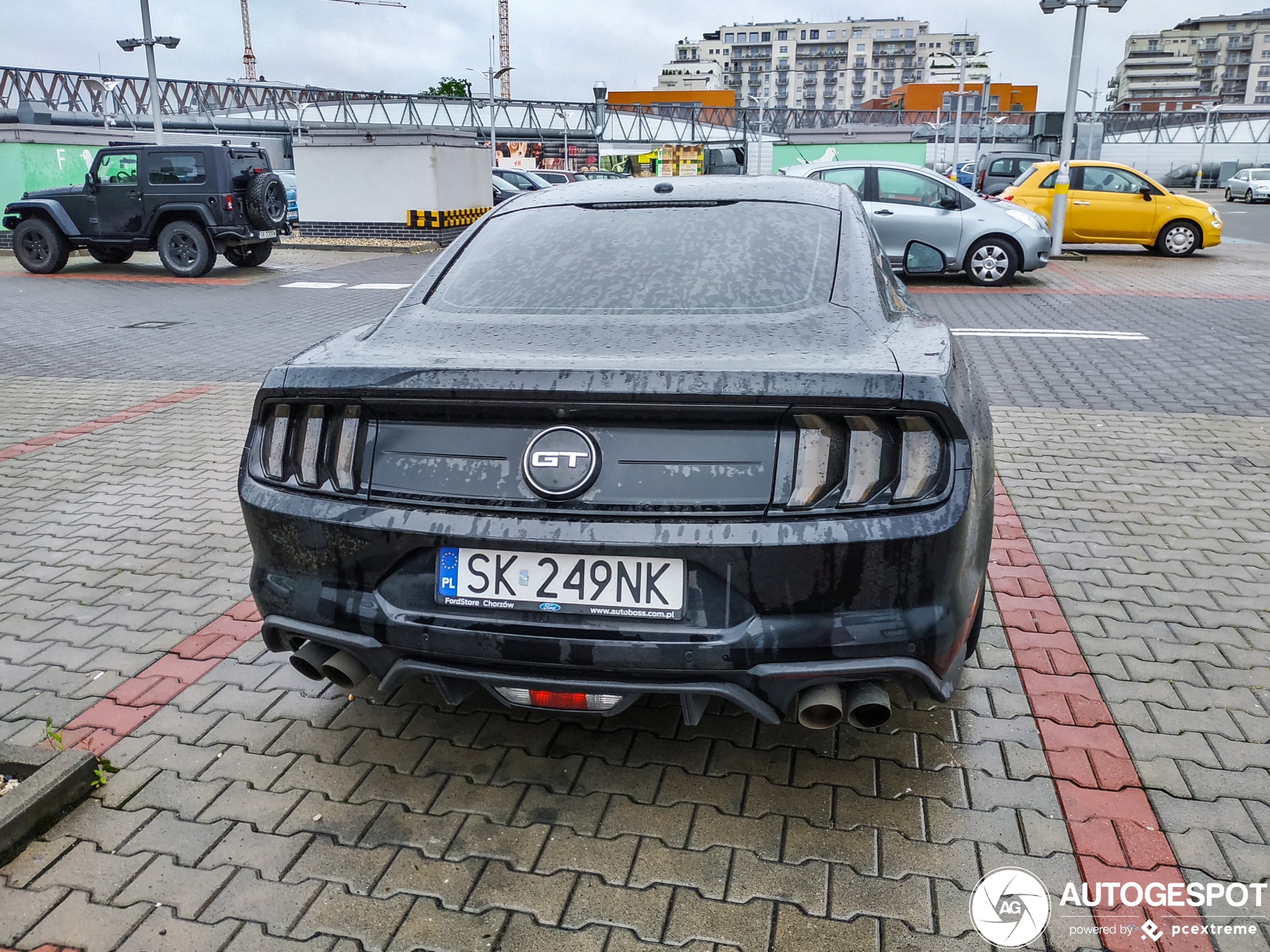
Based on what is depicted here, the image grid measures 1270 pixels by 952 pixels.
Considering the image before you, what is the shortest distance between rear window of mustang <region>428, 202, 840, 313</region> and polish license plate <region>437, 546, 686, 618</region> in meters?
0.83

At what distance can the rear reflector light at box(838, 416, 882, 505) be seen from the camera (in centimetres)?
227

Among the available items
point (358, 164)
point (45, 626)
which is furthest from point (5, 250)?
point (45, 626)

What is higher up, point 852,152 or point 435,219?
point 852,152

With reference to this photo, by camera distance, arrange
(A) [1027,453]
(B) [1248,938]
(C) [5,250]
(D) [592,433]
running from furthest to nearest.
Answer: (C) [5,250] < (A) [1027,453] < (D) [592,433] < (B) [1248,938]

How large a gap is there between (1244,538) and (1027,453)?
153cm

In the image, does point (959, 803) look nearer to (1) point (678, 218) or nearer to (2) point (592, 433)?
(2) point (592, 433)

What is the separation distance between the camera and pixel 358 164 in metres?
21.1

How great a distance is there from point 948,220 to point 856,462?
1281 cm

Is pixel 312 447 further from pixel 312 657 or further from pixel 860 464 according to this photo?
pixel 860 464

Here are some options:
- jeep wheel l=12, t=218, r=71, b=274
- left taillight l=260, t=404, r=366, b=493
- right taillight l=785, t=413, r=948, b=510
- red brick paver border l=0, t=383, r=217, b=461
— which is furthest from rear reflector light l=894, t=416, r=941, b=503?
jeep wheel l=12, t=218, r=71, b=274

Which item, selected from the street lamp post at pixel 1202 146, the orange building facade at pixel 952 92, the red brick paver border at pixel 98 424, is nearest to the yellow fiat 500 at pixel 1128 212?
the red brick paver border at pixel 98 424

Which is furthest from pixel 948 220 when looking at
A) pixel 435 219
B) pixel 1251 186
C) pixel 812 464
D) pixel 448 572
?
pixel 1251 186

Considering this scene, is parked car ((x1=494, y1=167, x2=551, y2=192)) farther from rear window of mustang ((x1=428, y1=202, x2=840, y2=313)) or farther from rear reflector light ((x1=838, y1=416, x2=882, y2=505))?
rear reflector light ((x1=838, y1=416, x2=882, y2=505))

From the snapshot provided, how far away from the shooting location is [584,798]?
2693mm
